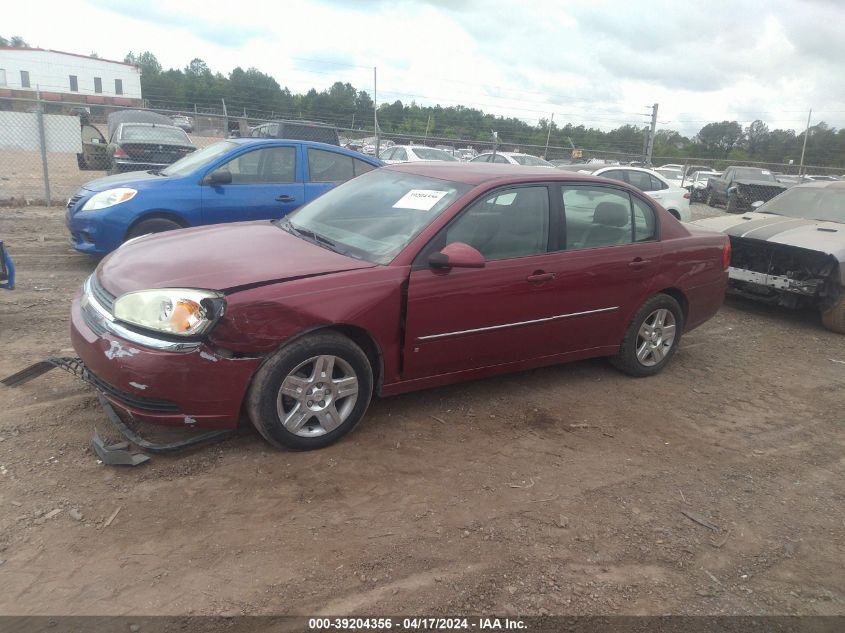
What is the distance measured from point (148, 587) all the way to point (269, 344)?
1.27m

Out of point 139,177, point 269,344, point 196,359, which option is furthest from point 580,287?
point 139,177

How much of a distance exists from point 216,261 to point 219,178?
3.71 metres

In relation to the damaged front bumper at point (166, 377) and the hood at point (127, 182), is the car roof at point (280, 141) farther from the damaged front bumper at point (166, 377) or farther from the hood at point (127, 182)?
the damaged front bumper at point (166, 377)

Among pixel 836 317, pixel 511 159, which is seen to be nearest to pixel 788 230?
pixel 836 317

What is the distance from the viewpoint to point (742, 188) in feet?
55.0

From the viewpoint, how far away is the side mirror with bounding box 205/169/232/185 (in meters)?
6.95

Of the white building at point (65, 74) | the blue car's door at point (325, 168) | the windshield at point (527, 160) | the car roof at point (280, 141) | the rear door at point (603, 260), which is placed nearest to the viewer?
the rear door at point (603, 260)

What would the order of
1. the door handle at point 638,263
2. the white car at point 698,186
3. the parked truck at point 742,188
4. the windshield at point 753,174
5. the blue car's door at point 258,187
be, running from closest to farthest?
1. the door handle at point 638,263
2. the blue car's door at point 258,187
3. the parked truck at point 742,188
4. the windshield at point 753,174
5. the white car at point 698,186

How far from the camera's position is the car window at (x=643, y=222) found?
4980mm

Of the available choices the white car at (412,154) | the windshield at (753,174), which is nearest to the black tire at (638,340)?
the white car at (412,154)

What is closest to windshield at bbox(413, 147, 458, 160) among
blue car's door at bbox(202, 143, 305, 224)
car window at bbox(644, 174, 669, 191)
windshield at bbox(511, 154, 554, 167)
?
windshield at bbox(511, 154, 554, 167)

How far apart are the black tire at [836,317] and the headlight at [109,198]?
25.5ft

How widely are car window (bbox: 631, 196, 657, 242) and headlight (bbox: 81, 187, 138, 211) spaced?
203 inches

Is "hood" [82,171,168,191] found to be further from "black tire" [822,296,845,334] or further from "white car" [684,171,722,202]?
"white car" [684,171,722,202]
